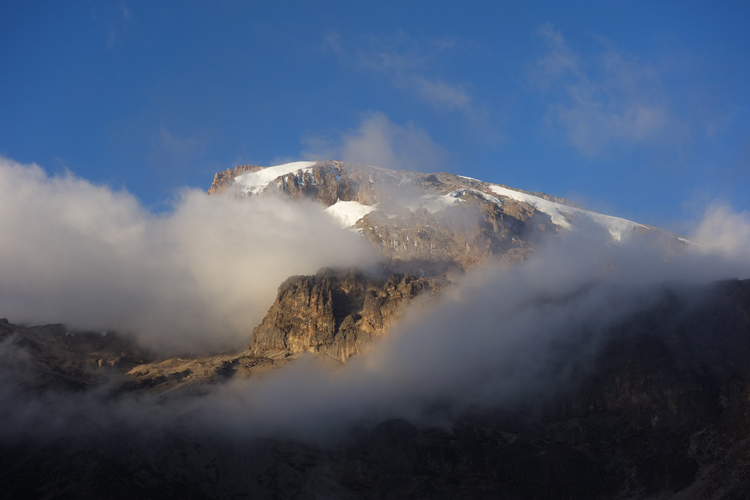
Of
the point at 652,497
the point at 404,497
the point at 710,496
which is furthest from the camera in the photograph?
the point at 404,497

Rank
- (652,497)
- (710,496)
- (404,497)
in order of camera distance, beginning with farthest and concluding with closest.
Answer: (404,497) → (652,497) → (710,496)

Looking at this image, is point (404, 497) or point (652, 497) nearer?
point (652, 497)

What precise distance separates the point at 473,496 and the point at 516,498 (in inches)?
520

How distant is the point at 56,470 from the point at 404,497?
355 feet

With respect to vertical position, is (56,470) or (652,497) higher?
(56,470)

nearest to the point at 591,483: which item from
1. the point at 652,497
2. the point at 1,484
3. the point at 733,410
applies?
the point at 652,497

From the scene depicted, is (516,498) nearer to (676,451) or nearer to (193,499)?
(676,451)

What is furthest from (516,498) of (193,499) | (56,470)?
(56,470)

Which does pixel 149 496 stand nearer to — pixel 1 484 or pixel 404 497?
pixel 1 484

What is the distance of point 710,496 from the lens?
172 meters

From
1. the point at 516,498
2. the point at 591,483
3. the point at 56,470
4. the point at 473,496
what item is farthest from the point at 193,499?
the point at 591,483

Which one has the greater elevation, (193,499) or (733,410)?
(733,410)

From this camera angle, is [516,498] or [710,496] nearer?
[710,496]

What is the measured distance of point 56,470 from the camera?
19962 cm
